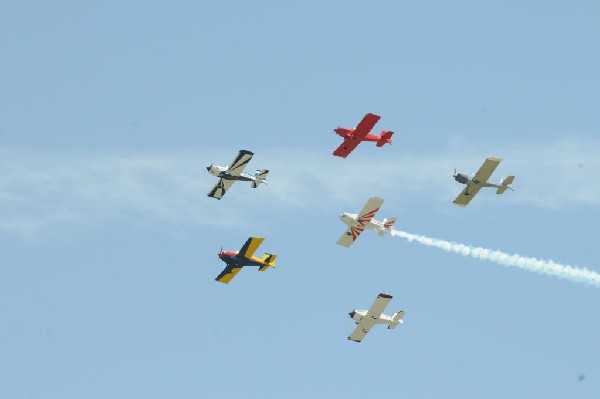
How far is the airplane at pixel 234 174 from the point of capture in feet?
378

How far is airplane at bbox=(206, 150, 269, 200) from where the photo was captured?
378 ft

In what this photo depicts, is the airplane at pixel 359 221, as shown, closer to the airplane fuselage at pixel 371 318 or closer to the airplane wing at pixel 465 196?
the airplane wing at pixel 465 196

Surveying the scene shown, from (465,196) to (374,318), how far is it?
16.7 m

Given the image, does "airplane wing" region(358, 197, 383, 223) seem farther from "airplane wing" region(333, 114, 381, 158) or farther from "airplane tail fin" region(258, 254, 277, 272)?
"airplane tail fin" region(258, 254, 277, 272)

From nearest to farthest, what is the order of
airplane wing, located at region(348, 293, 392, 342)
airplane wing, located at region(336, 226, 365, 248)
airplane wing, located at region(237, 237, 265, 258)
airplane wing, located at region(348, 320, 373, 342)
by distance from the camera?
airplane wing, located at region(336, 226, 365, 248) < airplane wing, located at region(237, 237, 265, 258) < airplane wing, located at region(348, 293, 392, 342) < airplane wing, located at region(348, 320, 373, 342)

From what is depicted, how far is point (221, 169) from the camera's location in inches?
4555

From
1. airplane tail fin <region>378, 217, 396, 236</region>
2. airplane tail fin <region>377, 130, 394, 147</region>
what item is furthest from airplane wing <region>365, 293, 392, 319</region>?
airplane tail fin <region>377, 130, 394, 147</region>

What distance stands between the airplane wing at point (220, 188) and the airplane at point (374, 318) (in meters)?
18.6

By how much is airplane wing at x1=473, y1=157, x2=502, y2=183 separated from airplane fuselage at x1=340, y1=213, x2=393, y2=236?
10.3 metres

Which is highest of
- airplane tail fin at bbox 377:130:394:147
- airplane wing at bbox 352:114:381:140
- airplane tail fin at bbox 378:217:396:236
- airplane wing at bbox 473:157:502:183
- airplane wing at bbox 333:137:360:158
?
airplane wing at bbox 473:157:502:183

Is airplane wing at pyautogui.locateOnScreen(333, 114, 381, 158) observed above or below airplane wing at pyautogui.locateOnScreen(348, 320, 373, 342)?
above

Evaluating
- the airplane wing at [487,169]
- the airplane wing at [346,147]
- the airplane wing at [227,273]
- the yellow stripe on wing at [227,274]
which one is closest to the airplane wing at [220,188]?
the airplane wing at [227,273]

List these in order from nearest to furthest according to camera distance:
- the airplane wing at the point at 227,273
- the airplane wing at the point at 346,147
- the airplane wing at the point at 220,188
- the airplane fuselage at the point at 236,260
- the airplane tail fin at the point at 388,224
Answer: the airplane wing at the point at 346,147 → the airplane tail fin at the point at 388,224 → the airplane wing at the point at 220,188 → the airplane fuselage at the point at 236,260 → the airplane wing at the point at 227,273

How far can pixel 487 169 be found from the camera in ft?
367
